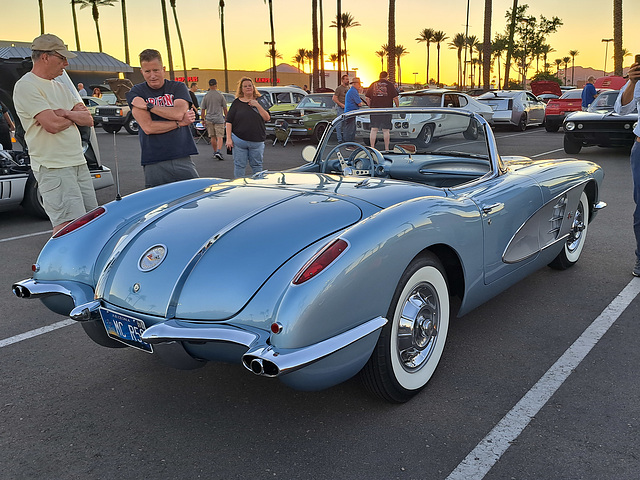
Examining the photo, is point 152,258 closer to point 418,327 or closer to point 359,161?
point 418,327

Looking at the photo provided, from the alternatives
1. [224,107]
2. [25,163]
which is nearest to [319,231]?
[25,163]

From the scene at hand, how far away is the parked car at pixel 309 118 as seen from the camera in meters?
15.6

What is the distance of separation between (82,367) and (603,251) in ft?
14.5

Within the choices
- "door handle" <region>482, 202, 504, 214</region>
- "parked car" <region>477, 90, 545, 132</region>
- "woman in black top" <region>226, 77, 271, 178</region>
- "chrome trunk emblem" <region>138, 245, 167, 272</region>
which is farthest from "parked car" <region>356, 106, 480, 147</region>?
"parked car" <region>477, 90, 545, 132</region>

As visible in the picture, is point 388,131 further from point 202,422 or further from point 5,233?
point 5,233

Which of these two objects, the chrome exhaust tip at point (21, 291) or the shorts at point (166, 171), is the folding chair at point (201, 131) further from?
the chrome exhaust tip at point (21, 291)

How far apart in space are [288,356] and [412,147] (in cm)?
237

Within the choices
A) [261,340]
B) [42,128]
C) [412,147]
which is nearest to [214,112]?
[42,128]

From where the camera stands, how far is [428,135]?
13.2 ft

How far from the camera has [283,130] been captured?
15.9 m

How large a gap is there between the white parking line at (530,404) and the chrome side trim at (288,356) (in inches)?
26.1

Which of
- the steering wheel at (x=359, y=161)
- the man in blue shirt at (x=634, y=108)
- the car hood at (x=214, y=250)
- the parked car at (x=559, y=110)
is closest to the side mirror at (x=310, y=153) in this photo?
the steering wheel at (x=359, y=161)

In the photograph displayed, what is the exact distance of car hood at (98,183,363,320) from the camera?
7.89ft

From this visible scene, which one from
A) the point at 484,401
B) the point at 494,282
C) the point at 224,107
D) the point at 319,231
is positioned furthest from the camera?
the point at 224,107
